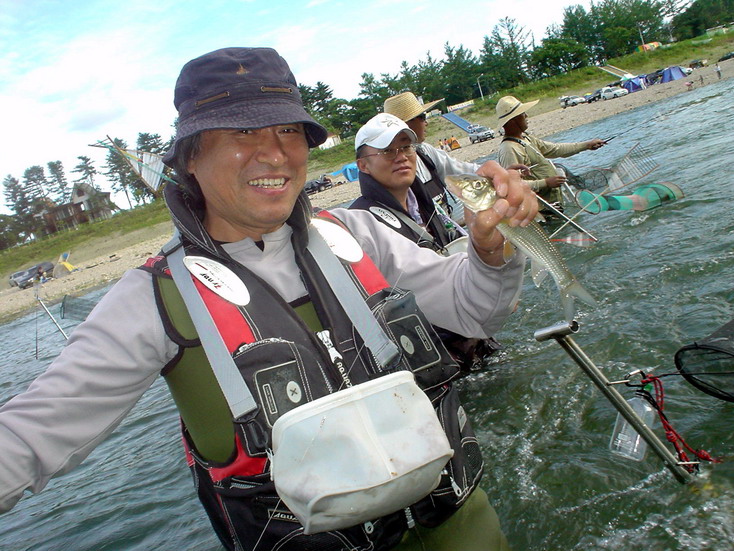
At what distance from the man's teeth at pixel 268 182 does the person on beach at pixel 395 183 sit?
8.27ft

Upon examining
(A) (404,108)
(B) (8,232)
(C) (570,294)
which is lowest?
(C) (570,294)

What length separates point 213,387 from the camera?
2.25 meters

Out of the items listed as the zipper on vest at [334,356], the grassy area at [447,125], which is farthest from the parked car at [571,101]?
the zipper on vest at [334,356]

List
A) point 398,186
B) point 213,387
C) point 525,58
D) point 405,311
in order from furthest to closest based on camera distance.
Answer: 1. point 525,58
2. point 398,186
3. point 405,311
4. point 213,387

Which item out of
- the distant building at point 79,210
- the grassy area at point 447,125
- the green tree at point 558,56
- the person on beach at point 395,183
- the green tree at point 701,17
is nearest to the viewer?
the person on beach at point 395,183

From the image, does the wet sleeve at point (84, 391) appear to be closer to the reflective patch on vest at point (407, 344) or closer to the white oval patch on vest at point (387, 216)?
the reflective patch on vest at point (407, 344)

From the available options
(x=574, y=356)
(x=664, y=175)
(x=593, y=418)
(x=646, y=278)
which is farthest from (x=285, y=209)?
(x=664, y=175)

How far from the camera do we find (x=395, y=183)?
5.48 m

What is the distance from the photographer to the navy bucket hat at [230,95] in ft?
7.54

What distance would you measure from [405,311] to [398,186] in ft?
10.8

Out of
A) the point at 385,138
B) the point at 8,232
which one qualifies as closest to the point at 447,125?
the point at 385,138

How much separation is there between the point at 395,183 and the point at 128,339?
12.6 ft

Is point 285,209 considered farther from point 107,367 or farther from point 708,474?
point 708,474

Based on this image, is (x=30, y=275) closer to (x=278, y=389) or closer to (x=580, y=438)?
(x=580, y=438)
